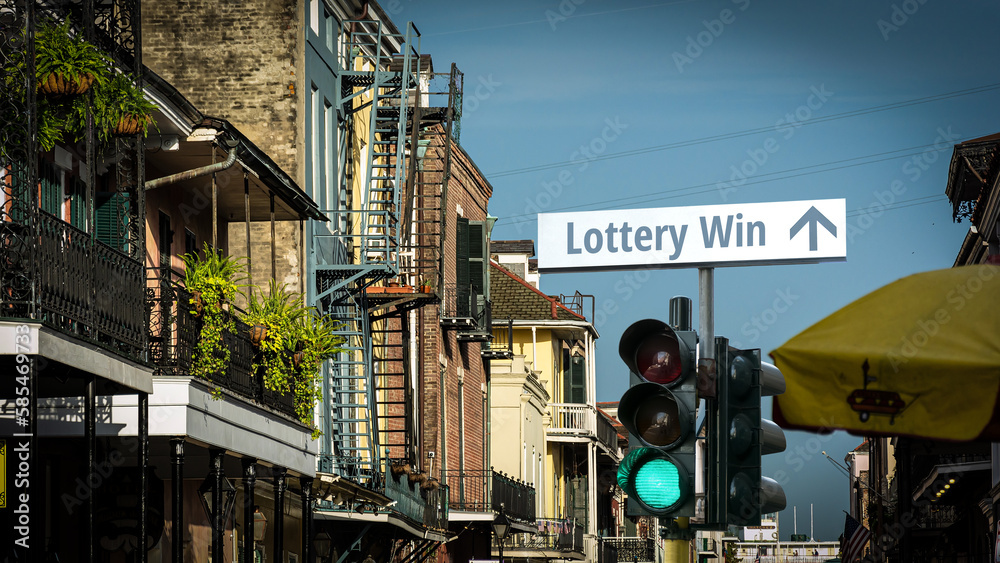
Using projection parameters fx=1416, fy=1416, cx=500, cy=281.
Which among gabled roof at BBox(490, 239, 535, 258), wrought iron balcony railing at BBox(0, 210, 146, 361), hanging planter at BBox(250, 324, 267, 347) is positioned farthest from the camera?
gabled roof at BBox(490, 239, 535, 258)

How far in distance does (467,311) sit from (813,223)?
94.3 feet

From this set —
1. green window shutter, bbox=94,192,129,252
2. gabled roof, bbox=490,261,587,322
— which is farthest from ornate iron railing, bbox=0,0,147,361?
gabled roof, bbox=490,261,587,322

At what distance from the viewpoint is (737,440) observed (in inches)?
273

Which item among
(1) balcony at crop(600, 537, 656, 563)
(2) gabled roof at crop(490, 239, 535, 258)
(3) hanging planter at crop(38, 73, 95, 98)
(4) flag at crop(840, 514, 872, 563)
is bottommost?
(1) balcony at crop(600, 537, 656, 563)

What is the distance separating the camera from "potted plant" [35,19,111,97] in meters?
11.8

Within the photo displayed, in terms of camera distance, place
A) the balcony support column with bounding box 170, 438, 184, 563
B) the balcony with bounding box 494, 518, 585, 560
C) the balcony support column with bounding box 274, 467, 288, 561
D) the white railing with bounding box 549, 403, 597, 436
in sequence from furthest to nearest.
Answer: the white railing with bounding box 549, 403, 597, 436, the balcony with bounding box 494, 518, 585, 560, the balcony support column with bounding box 274, 467, 288, 561, the balcony support column with bounding box 170, 438, 184, 563

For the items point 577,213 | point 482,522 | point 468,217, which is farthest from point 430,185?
point 577,213

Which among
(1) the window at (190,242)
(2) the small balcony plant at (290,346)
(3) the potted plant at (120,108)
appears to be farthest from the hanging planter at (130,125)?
(1) the window at (190,242)

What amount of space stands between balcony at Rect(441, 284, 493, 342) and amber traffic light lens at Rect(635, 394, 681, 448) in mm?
26742

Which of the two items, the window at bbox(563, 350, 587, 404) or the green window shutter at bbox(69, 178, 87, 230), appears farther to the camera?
the window at bbox(563, 350, 587, 404)

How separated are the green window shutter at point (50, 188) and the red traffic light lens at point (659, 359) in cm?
948

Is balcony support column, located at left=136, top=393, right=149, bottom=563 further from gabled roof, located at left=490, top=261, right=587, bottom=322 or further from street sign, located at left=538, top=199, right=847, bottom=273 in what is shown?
gabled roof, located at left=490, top=261, right=587, bottom=322

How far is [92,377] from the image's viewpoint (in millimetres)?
11609

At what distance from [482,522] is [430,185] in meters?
8.28
